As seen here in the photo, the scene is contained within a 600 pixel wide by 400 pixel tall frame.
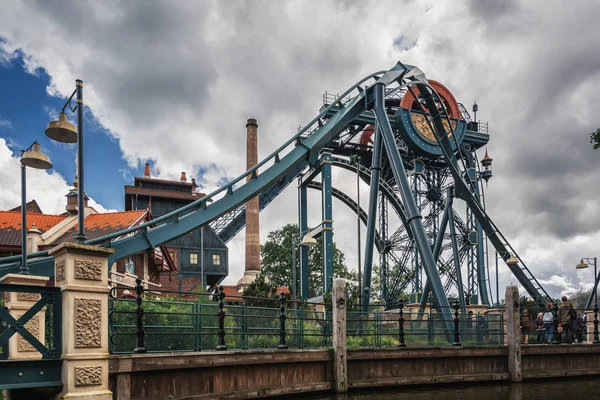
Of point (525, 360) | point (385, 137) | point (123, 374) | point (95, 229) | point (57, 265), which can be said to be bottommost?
point (525, 360)

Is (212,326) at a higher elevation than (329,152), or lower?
lower

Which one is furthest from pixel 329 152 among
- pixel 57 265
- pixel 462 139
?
pixel 57 265

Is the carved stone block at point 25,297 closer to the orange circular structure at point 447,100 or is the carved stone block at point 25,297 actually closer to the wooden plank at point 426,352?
the wooden plank at point 426,352

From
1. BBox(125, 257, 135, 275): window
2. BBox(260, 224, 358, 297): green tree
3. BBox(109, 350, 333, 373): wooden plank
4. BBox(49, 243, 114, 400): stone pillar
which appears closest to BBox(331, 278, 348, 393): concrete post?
BBox(109, 350, 333, 373): wooden plank

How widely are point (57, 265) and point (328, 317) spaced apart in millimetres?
8713

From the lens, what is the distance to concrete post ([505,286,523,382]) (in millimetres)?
15137

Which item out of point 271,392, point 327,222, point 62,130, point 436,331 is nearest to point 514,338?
point 436,331

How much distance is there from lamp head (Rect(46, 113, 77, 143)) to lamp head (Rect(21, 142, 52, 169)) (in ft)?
3.94

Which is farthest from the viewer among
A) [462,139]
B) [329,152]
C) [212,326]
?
[462,139]

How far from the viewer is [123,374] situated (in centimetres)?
904

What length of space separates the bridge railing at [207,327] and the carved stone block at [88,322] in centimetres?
204

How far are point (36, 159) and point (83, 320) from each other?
12.2 feet

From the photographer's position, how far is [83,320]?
277 inches

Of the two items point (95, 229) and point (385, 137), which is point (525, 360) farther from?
point (95, 229)
